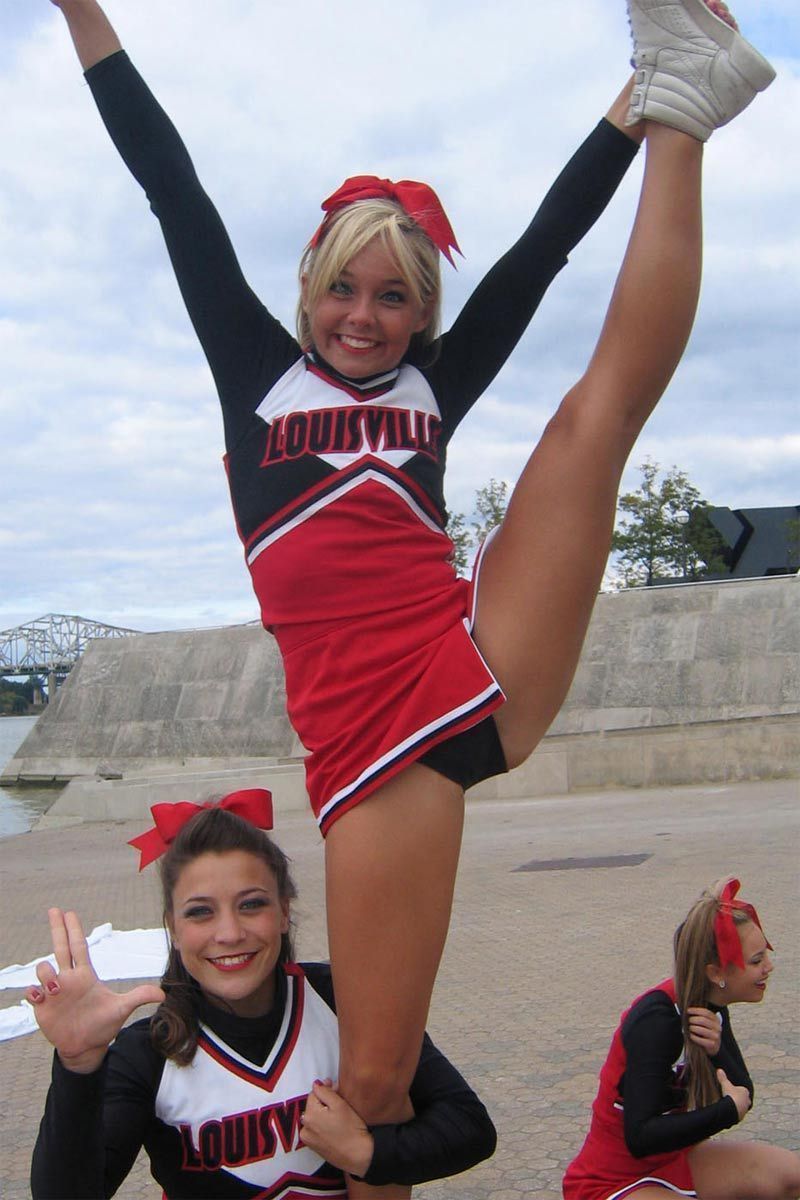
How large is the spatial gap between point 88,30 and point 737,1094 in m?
2.42

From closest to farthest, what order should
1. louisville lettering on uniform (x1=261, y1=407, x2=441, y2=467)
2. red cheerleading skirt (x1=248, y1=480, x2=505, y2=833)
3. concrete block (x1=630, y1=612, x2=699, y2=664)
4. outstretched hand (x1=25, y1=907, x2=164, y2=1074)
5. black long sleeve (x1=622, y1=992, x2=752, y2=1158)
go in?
outstretched hand (x1=25, y1=907, x2=164, y2=1074) < red cheerleading skirt (x1=248, y1=480, x2=505, y2=833) < louisville lettering on uniform (x1=261, y1=407, x2=441, y2=467) < black long sleeve (x1=622, y1=992, x2=752, y2=1158) < concrete block (x1=630, y1=612, x2=699, y2=664)

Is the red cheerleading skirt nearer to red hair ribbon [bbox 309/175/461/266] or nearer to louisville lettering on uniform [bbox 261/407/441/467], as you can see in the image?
louisville lettering on uniform [bbox 261/407/441/467]

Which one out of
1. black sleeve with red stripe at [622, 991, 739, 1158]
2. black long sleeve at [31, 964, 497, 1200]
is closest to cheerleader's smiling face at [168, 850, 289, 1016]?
black long sleeve at [31, 964, 497, 1200]

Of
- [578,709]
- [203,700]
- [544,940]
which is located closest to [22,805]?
[203,700]

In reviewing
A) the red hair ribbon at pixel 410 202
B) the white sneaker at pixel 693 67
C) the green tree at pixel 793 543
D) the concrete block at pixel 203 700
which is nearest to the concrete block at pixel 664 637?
the concrete block at pixel 203 700

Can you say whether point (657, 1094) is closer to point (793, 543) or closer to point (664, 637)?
point (664, 637)

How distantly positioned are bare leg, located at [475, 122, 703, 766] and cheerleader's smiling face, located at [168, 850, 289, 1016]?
0.52m

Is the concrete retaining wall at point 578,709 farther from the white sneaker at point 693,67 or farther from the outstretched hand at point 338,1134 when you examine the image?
the white sneaker at point 693,67

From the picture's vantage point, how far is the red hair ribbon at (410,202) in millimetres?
2059

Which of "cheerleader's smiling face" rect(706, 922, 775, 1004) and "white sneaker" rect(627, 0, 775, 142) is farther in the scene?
"cheerleader's smiling face" rect(706, 922, 775, 1004)

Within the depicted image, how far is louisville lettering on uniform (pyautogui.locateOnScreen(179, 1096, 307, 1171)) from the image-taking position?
198 cm

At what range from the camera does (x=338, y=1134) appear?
1.85m

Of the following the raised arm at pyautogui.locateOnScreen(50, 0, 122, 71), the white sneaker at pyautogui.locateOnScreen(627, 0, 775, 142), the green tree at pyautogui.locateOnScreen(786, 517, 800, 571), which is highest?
the green tree at pyautogui.locateOnScreen(786, 517, 800, 571)

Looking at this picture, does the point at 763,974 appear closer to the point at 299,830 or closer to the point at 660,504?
the point at 299,830
